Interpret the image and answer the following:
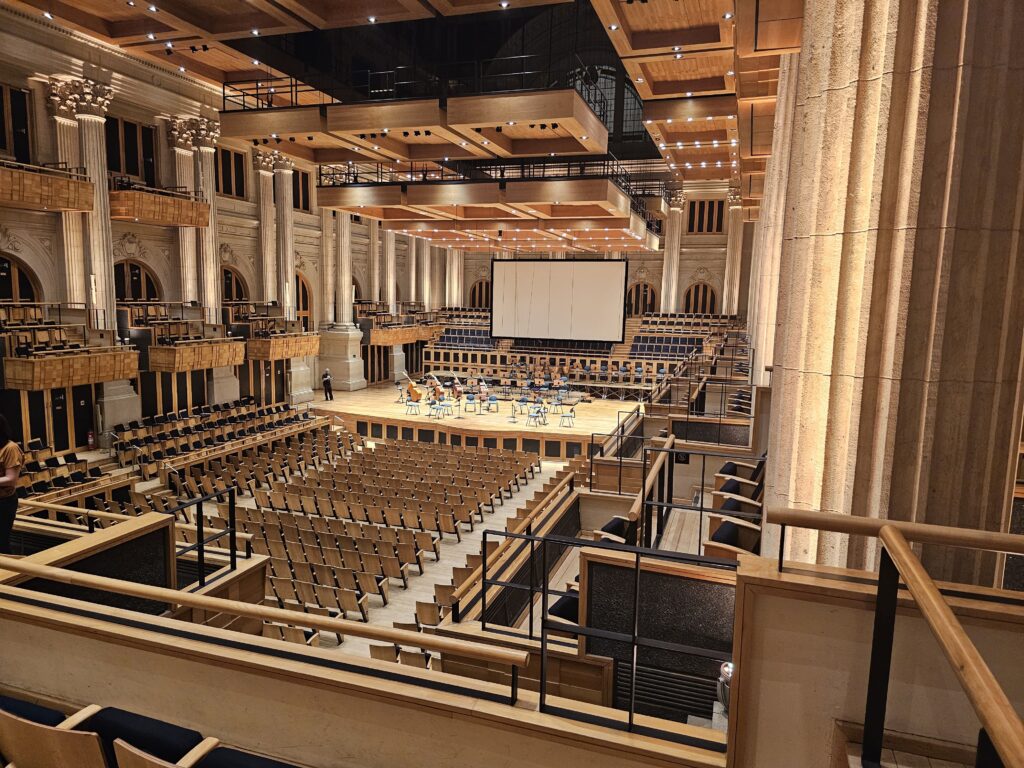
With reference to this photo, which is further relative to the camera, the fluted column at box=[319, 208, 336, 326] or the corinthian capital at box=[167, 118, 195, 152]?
the fluted column at box=[319, 208, 336, 326]

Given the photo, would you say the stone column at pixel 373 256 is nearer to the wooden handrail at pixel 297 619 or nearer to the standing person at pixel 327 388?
the standing person at pixel 327 388

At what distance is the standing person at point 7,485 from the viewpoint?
4.67m

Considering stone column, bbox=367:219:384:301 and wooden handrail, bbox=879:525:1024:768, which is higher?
stone column, bbox=367:219:384:301

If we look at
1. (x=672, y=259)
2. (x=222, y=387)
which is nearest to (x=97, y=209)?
(x=222, y=387)

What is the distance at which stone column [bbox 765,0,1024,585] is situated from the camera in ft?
8.85

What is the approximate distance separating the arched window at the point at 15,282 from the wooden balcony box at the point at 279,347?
16.8ft

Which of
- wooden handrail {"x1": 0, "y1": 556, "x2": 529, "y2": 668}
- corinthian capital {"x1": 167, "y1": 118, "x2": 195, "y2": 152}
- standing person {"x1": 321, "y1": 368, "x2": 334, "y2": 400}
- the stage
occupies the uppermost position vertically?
corinthian capital {"x1": 167, "y1": 118, "x2": 195, "y2": 152}

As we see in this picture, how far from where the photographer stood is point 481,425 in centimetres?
1897

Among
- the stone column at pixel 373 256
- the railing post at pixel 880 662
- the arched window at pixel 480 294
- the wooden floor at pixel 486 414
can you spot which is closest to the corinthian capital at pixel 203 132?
the wooden floor at pixel 486 414

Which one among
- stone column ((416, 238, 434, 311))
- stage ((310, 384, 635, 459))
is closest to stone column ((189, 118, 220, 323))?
stage ((310, 384, 635, 459))

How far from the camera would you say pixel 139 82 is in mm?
16859

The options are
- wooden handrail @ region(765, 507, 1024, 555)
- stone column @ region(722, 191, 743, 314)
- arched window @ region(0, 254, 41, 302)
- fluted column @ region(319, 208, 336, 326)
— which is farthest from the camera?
stone column @ region(722, 191, 743, 314)

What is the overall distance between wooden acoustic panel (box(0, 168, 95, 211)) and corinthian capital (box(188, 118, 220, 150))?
15.9ft

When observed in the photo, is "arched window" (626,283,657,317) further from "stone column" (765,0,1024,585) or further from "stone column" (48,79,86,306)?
"stone column" (765,0,1024,585)
